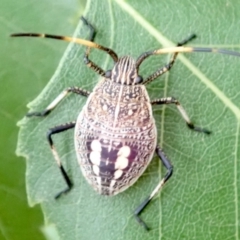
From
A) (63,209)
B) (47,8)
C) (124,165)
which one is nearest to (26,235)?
(63,209)

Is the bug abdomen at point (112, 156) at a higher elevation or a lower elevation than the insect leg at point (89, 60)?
lower

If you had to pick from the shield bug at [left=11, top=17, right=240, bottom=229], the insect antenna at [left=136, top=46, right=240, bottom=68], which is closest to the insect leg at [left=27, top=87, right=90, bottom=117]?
the shield bug at [left=11, top=17, right=240, bottom=229]

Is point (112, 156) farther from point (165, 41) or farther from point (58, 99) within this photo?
point (165, 41)

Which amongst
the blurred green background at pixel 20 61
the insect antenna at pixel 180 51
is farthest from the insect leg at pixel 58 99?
the insect antenna at pixel 180 51

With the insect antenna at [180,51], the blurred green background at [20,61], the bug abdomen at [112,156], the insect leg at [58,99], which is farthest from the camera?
the blurred green background at [20,61]

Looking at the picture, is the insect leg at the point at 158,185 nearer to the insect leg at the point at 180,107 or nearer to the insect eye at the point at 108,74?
the insect leg at the point at 180,107

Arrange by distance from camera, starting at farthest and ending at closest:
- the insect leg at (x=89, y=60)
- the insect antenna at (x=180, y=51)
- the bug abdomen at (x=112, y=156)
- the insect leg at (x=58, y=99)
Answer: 1. the insect leg at (x=58, y=99)
2. the insect leg at (x=89, y=60)
3. the bug abdomen at (x=112, y=156)
4. the insect antenna at (x=180, y=51)

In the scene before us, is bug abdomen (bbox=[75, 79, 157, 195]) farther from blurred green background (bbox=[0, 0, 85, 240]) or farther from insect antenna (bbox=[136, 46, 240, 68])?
blurred green background (bbox=[0, 0, 85, 240])
